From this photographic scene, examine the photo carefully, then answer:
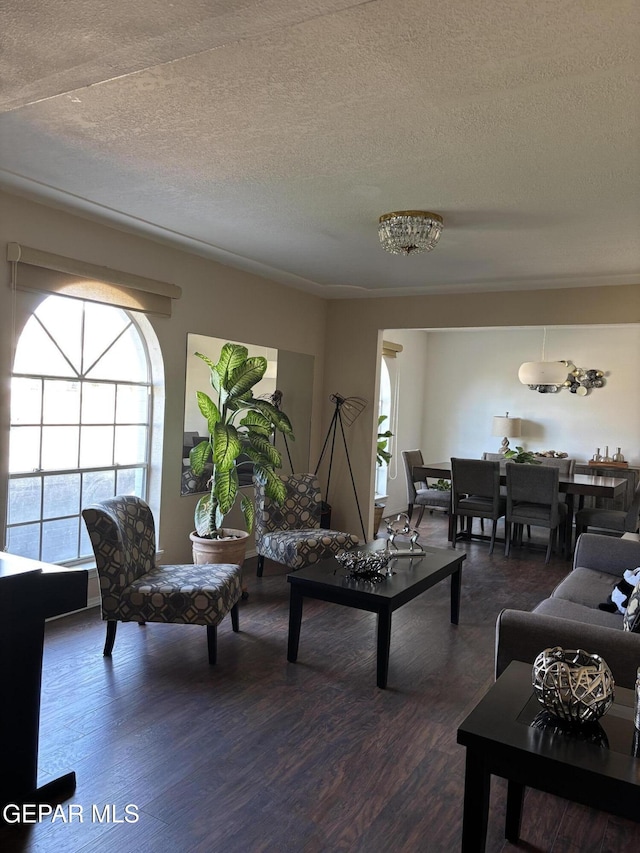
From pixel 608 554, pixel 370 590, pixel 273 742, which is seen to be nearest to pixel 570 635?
pixel 370 590

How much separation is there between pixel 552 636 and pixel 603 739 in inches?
27.2

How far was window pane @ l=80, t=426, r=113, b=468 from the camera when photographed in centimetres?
420

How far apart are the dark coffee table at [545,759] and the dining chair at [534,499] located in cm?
431

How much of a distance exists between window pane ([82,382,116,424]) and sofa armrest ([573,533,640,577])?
324 centimetres

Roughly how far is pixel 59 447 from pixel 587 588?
327cm

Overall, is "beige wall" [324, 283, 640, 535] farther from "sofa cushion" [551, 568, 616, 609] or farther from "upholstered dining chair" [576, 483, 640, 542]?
"sofa cushion" [551, 568, 616, 609]

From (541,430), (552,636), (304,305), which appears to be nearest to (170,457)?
(304,305)

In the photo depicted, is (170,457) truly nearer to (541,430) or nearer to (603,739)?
(603,739)

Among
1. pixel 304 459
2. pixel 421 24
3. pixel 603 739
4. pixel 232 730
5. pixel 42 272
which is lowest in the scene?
pixel 232 730

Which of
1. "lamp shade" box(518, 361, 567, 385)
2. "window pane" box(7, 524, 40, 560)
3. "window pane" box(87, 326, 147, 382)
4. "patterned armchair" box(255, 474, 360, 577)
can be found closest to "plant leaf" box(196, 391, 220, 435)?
"window pane" box(87, 326, 147, 382)

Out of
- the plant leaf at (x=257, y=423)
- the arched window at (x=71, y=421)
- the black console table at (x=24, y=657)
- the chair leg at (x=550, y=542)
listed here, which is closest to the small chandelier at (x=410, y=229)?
the plant leaf at (x=257, y=423)

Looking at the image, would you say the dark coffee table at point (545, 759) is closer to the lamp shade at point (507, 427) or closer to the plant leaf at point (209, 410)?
the plant leaf at point (209, 410)

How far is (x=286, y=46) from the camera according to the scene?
1934 millimetres

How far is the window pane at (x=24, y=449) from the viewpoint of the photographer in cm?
375
